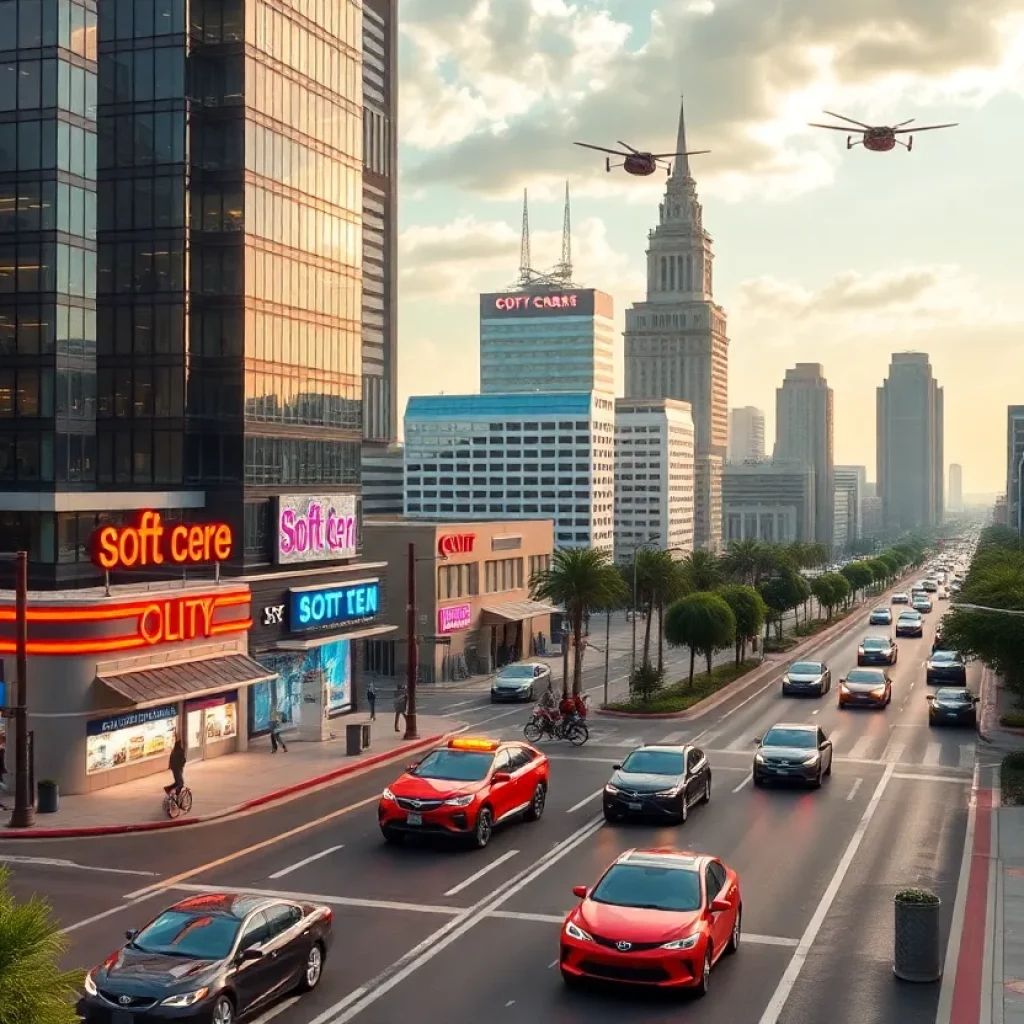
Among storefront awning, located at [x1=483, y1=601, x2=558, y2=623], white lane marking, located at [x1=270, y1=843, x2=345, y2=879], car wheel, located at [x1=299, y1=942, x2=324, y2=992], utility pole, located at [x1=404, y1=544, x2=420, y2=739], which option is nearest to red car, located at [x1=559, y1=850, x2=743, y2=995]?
car wheel, located at [x1=299, y1=942, x2=324, y2=992]

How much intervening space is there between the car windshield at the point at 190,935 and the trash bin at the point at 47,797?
16.3 metres

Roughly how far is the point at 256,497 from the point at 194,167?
38.7 ft

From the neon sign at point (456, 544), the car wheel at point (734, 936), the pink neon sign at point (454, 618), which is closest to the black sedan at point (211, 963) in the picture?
the car wheel at point (734, 936)

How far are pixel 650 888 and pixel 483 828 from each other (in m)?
8.96

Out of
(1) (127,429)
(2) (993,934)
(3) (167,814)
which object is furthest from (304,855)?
(1) (127,429)

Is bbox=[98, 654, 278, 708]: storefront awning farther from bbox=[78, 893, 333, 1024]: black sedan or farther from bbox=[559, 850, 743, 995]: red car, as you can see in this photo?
bbox=[559, 850, 743, 995]: red car

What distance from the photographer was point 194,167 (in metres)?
47.4

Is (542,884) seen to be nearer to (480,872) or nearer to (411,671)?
(480,872)

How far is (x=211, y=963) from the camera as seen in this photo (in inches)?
620

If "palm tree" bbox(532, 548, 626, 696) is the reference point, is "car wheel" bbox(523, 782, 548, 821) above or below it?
below

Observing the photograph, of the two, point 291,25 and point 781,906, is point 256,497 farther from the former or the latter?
point 781,906

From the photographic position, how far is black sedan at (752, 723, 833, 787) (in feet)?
113

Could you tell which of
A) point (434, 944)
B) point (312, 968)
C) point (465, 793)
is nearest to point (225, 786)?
point (465, 793)

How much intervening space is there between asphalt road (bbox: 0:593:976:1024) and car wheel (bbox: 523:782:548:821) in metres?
0.26
